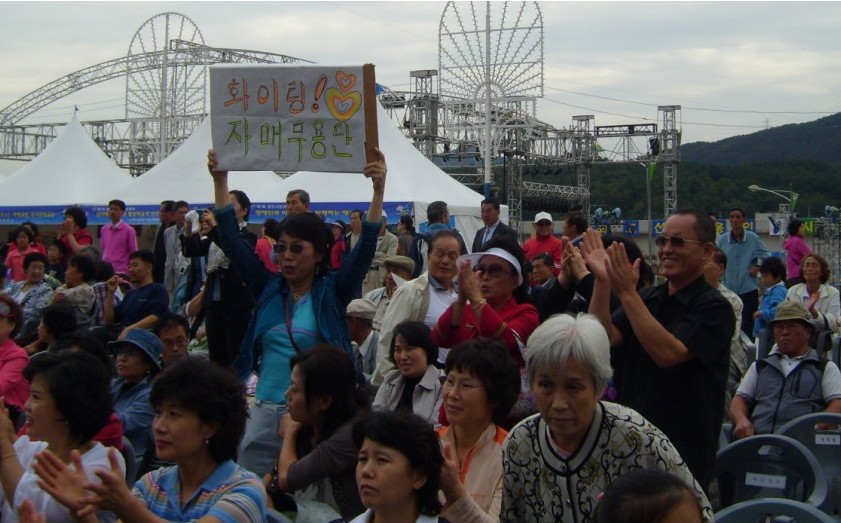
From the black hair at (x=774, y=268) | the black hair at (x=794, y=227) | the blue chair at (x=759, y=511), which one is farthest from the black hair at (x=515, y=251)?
the black hair at (x=794, y=227)

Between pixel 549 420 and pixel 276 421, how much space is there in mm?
1902

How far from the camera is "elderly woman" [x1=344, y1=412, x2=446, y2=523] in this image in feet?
9.52

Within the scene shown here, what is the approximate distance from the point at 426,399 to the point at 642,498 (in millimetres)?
2595

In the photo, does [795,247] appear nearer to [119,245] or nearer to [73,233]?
[119,245]

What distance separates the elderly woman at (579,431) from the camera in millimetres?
2799

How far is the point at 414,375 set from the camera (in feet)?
15.5

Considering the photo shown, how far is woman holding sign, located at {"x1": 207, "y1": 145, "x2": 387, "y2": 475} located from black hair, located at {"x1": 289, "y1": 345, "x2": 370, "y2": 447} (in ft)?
1.33

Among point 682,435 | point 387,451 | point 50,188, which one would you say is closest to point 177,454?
point 387,451

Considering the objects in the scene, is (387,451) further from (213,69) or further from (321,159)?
(213,69)

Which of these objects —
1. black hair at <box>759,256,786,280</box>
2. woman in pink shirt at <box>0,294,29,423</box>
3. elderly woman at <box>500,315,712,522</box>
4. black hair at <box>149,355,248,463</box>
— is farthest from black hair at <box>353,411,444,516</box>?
black hair at <box>759,256,786,280</box>

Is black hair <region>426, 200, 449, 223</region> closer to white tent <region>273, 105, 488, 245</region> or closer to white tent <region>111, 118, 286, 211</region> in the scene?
white tent <region>273, 105, 488, 245</region>

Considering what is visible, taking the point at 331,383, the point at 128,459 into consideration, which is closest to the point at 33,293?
the point at 128,459

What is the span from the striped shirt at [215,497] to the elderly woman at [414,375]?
1.48m

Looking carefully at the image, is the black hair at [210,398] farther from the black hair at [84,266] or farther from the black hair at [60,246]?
the black hair at [60,246]
